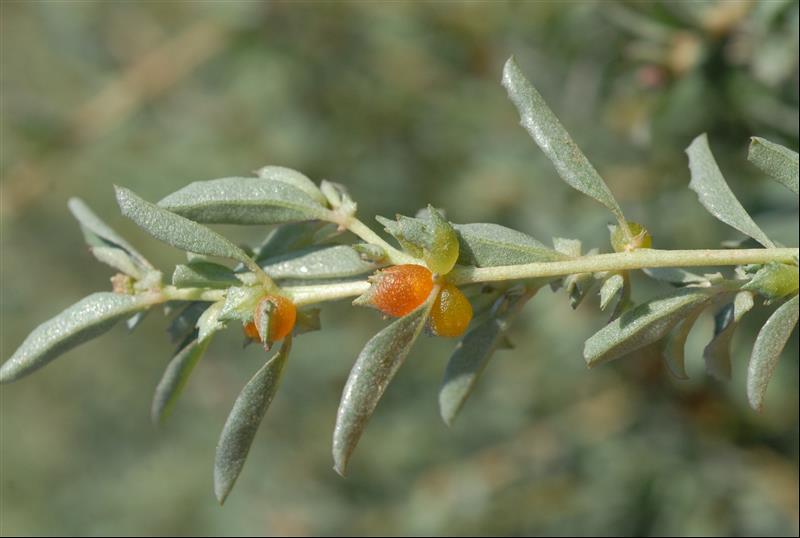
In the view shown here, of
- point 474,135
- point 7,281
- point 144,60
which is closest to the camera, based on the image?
point 474,135

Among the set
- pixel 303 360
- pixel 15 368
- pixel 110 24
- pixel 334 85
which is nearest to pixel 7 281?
pixel 110 24

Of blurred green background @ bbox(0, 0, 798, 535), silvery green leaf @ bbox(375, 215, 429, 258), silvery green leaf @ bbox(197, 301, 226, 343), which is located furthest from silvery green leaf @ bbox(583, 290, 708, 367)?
blurred green background @ bbox(0, 0, 798, 535)

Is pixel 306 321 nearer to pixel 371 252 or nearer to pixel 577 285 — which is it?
pixel 371 252

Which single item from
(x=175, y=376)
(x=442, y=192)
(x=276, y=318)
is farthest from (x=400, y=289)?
(x=442, y=192)

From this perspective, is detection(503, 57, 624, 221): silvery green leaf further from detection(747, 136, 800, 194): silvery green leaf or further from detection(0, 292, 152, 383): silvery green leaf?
detection(0, 292, 152, 383): silvery green leaf

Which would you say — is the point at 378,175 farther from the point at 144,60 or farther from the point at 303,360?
the point at 144,60

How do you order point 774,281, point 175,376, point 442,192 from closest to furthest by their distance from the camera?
point 774,281 → point 175,376 → point 442,192

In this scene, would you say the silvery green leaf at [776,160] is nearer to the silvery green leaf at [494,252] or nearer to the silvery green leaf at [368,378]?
the silvery green leaf at [494,252]
